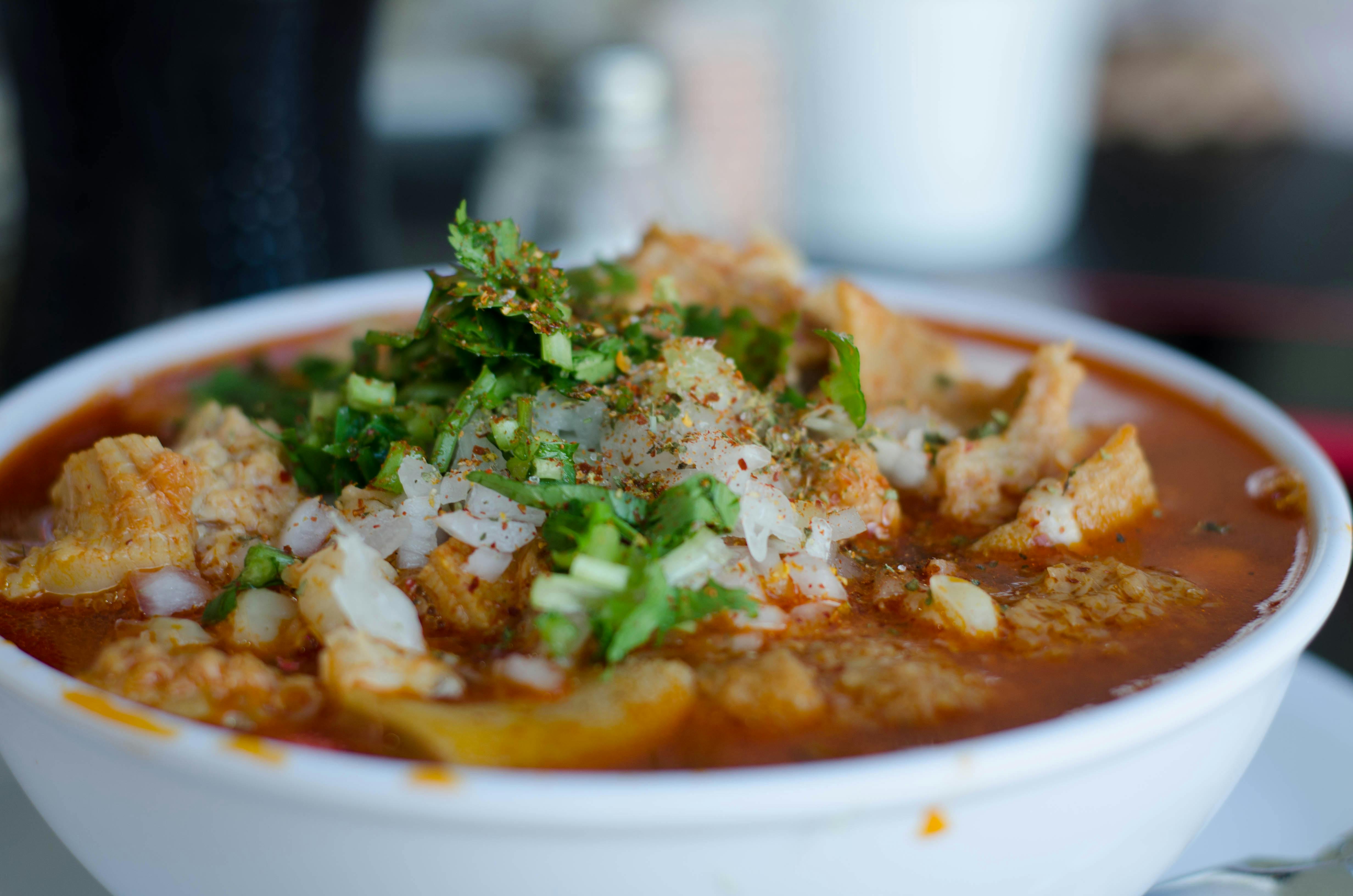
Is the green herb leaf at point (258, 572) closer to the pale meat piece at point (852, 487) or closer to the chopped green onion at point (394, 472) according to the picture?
the chopped green onion at point (394, 472)

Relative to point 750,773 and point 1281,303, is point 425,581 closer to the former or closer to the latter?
point 750,773

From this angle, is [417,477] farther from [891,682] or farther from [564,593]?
[891,682]

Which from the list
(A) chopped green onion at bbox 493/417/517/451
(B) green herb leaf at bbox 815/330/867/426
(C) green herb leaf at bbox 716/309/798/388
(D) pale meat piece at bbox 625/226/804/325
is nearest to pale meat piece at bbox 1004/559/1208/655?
(B) green herb leaf at bbox 815/330/867/426

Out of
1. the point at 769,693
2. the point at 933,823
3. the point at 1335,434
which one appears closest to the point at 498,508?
the point at 769,693

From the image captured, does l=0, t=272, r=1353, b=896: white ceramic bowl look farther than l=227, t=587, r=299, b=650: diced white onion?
No

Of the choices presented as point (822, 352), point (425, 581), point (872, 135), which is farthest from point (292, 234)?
point (872, 135)

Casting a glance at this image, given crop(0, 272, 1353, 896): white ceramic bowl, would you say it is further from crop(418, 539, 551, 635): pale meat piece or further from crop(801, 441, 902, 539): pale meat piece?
crop(801, 441, 902, 539): pale meat piece
